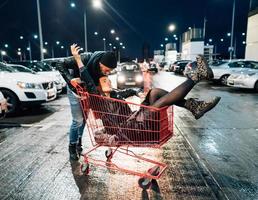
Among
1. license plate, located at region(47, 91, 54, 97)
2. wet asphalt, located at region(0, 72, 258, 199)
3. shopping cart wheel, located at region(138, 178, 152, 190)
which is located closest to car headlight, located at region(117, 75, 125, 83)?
license plate, located at region(47, 91, 54, 97)

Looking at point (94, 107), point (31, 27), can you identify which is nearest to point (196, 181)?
point (94, 107)

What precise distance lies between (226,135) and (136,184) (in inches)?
123

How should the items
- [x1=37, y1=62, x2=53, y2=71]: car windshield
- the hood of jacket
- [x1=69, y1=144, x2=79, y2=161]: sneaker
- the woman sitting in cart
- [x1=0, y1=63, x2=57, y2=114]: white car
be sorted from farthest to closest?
1. [x1=37, y1=62, x2=53, y2=71]: car windshield
2. [x1=0, y1=63, x2=57, y2=114]: white car
3. [x1=69, y1=144, x2=79, y2=161]: sneaker
4. the hood of jacket
5. the woman sitting in cart

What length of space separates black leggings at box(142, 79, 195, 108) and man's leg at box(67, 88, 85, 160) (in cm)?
119

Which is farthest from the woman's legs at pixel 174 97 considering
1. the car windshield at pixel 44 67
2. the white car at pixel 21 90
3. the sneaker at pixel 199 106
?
the car windshield at pixel 44 67

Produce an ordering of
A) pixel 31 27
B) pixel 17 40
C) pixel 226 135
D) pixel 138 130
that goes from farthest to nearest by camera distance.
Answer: pixel 17 40 → pixel 31 27 → pixel 226 135 → pixel 138 130

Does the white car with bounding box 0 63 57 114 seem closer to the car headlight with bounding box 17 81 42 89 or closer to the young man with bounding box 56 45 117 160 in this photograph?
the car headlight with bounding box 17 81 42 89

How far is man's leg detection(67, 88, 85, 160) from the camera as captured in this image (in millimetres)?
4504

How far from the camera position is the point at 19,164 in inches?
178

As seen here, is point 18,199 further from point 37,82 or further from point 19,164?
point 37,82

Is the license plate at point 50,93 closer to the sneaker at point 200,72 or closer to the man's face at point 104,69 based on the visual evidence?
the man's face at point 104,69

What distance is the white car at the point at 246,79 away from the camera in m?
13.2

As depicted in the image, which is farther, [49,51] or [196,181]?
[49,51]

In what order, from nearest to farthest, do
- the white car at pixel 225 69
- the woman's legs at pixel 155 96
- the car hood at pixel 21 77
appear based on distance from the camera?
1. the woman's legs at pixel 155 96
2. the car hood at pixel 21 77
3. the white car at pixel 225 69
